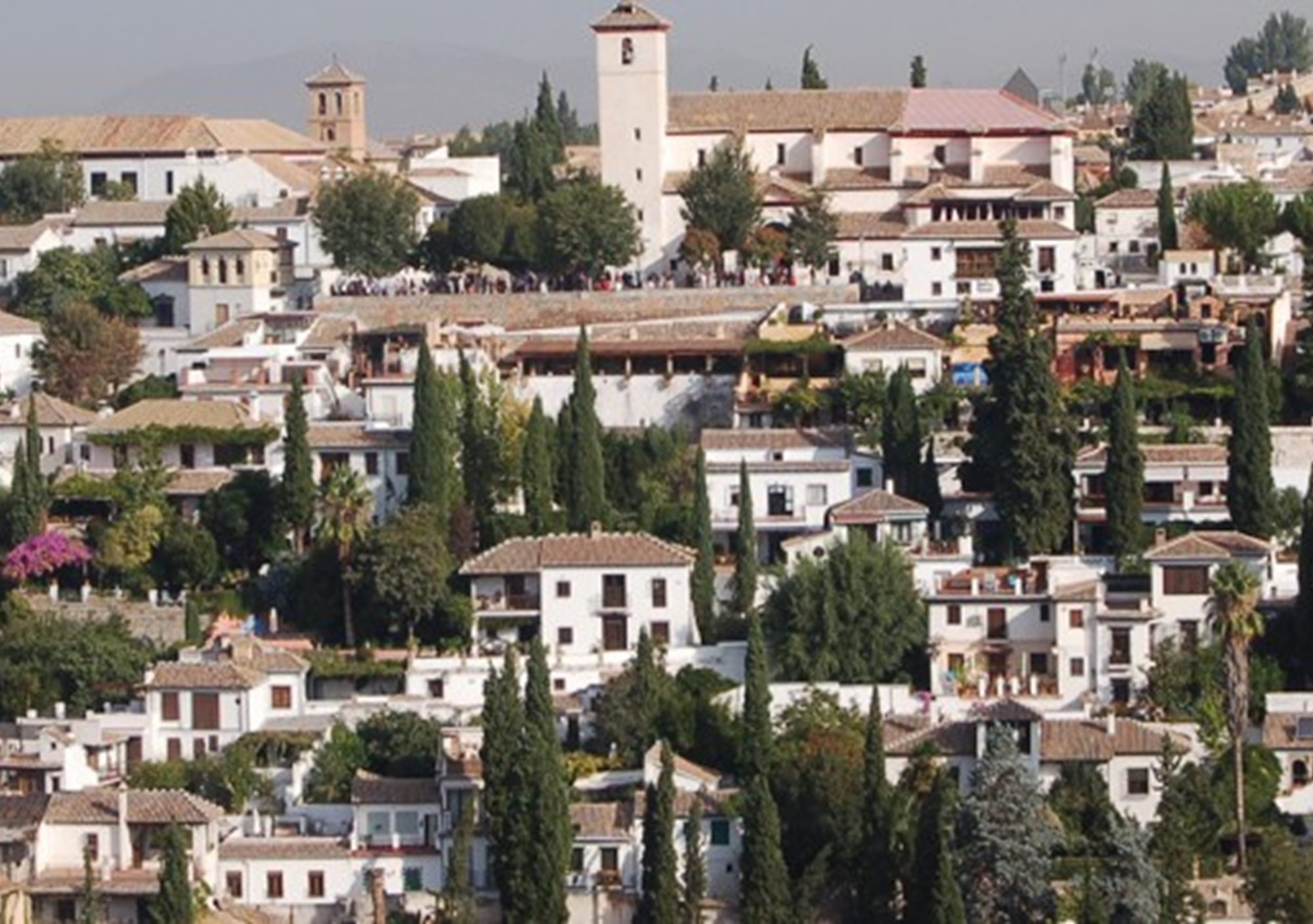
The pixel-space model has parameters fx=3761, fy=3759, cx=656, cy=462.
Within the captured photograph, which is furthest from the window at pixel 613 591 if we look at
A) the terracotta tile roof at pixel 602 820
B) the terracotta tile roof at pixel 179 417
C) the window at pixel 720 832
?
the terracotta tile roof at pixel 179 417

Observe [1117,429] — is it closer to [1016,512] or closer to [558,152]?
[1016,512]

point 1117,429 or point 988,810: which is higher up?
point 1117,429

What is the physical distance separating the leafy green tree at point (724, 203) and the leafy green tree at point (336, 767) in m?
17.7

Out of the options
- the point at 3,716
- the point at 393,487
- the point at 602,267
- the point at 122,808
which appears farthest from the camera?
the point at 602,267

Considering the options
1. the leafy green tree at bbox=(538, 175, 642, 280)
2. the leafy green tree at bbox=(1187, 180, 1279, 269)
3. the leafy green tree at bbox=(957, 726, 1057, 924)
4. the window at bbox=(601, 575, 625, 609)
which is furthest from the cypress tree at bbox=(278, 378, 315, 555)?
the leafy green tree at bbox=(1187, 180, 1279, 269)

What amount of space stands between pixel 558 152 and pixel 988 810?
3403 centimetres

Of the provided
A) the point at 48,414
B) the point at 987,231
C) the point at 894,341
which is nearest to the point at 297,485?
the point at 48,414

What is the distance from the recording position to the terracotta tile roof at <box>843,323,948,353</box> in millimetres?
54156

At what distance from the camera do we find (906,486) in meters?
50.1

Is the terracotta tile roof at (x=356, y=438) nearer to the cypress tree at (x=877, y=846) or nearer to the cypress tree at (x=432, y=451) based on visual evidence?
the cypress tree at (x=432, y=451)

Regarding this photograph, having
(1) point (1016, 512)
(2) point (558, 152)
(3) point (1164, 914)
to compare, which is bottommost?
(3) point (1164, 914)

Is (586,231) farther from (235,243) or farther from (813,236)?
(235,243)

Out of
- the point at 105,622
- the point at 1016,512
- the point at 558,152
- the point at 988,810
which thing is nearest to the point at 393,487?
the point at 105,622

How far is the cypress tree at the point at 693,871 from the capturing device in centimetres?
4128
